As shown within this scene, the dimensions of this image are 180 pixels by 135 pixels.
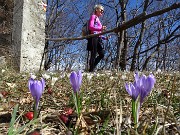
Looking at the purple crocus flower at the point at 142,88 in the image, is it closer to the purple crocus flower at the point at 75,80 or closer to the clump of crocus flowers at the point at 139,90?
the clump of crocus flowers at the point at 139,90

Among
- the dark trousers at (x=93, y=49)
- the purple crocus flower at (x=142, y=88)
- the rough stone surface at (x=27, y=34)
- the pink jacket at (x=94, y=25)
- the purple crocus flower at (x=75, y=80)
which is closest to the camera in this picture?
the purple crocus flower at (x=142, y=88)

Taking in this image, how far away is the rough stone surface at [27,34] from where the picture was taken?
25.4 feet

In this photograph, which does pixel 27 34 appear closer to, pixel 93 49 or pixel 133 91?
pixel 93 49

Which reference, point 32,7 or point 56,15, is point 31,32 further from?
point 56,15

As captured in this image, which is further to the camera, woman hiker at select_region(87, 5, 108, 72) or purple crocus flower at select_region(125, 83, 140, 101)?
woman hiker at select_region(87, 5, 108, 72)

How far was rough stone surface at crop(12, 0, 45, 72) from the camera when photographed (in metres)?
7.75

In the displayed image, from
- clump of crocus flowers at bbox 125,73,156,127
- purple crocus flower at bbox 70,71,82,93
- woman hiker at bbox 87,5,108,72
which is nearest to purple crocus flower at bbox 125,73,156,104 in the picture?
clump of crocus flowers at bbox 125,73,156,127

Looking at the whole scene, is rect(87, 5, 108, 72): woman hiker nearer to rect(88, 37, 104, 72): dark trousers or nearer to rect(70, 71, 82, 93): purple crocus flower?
rect(88, 37, 104, 72): dark trousers

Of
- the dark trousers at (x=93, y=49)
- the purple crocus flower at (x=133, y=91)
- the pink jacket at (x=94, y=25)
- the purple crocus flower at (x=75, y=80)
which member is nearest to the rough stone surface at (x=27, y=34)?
the dark trousers at (x=93, y=49)

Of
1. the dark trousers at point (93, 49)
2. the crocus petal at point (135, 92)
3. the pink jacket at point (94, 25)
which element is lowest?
the crocus petal at point (135, 92)

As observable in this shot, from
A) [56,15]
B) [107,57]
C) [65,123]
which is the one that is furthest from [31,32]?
[107,57]

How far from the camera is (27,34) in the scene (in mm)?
7961

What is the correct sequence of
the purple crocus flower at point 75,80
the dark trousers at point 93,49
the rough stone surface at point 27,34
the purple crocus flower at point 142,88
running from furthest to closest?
the rough stone surface at point 27,34 < the dark trousers at point 93,49 < the purple crocus flower at point 75,80 < the purple crocus flower at point 142,88

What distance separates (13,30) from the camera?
311 inches
